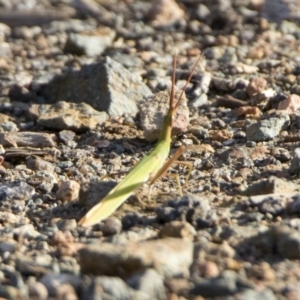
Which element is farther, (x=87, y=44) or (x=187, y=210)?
(x=87, y=44)

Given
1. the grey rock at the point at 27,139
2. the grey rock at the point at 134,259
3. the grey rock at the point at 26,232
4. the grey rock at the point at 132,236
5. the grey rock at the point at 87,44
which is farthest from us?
the grey rock at the point at 87,44

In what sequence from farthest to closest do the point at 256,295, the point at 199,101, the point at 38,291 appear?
1. the point at 199,101
2. the point at 38,291
3. the point at 256,295

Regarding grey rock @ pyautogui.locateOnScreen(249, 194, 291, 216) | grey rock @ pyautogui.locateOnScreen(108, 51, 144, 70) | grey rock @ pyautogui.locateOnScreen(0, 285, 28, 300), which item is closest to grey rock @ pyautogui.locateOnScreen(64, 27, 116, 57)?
grey rock @ pyautogui.locateOnScreen(108, 51, 144, 70)

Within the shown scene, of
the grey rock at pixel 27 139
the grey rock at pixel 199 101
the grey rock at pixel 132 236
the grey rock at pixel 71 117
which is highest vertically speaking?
the grey rock at pixel 199 101

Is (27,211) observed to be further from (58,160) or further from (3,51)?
(3,51)

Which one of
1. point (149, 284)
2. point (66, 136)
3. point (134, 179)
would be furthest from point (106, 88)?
point (149, 284)

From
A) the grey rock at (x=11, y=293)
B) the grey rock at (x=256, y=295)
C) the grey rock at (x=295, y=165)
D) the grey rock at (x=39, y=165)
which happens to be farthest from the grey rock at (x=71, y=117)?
the grey rock at (x=256, y=295)

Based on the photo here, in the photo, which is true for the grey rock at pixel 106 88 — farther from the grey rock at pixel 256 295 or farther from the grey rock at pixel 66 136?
the grey rock at pixel 256 295

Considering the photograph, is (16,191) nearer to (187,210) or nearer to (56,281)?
(187,210)
